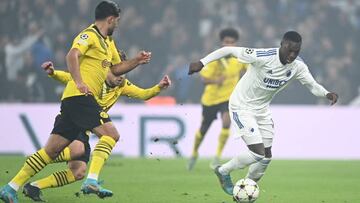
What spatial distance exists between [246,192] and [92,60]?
2.13 m

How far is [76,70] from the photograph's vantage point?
899 centimetres

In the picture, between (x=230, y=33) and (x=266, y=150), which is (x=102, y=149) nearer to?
(x=266, y=150)

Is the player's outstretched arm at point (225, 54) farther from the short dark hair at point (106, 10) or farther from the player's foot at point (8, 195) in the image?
the player's foot at point (8, 195)

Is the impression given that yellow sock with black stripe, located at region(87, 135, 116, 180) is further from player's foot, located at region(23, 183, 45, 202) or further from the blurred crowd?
the blurred crowd

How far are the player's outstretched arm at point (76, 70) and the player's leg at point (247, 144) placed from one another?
2.33 m

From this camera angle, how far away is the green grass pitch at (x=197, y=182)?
10789mm

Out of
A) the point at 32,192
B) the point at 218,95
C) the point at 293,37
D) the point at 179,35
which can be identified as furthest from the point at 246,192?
the point at 179,35

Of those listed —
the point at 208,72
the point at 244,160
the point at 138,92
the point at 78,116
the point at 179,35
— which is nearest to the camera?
the point at 78,116

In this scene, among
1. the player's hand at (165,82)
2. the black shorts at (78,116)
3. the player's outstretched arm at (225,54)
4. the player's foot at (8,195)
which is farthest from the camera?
the player's outstretched arm at (225,54)

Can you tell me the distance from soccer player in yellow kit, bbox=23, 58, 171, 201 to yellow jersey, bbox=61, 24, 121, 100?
0.39 m

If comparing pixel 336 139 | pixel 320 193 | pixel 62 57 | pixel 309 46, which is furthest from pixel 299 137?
pixel 320 193

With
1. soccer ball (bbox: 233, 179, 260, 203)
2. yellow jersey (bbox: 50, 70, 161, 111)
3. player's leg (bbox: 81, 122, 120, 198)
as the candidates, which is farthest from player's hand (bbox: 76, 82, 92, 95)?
soccer ball (bbox: 233, 179, 260, 203)

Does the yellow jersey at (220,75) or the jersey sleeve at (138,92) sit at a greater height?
the jersey sleeve at (138,92)

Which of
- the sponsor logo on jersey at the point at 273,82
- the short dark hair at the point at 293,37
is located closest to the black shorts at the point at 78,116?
the sponsor logo on jersey at the point at 273,82
